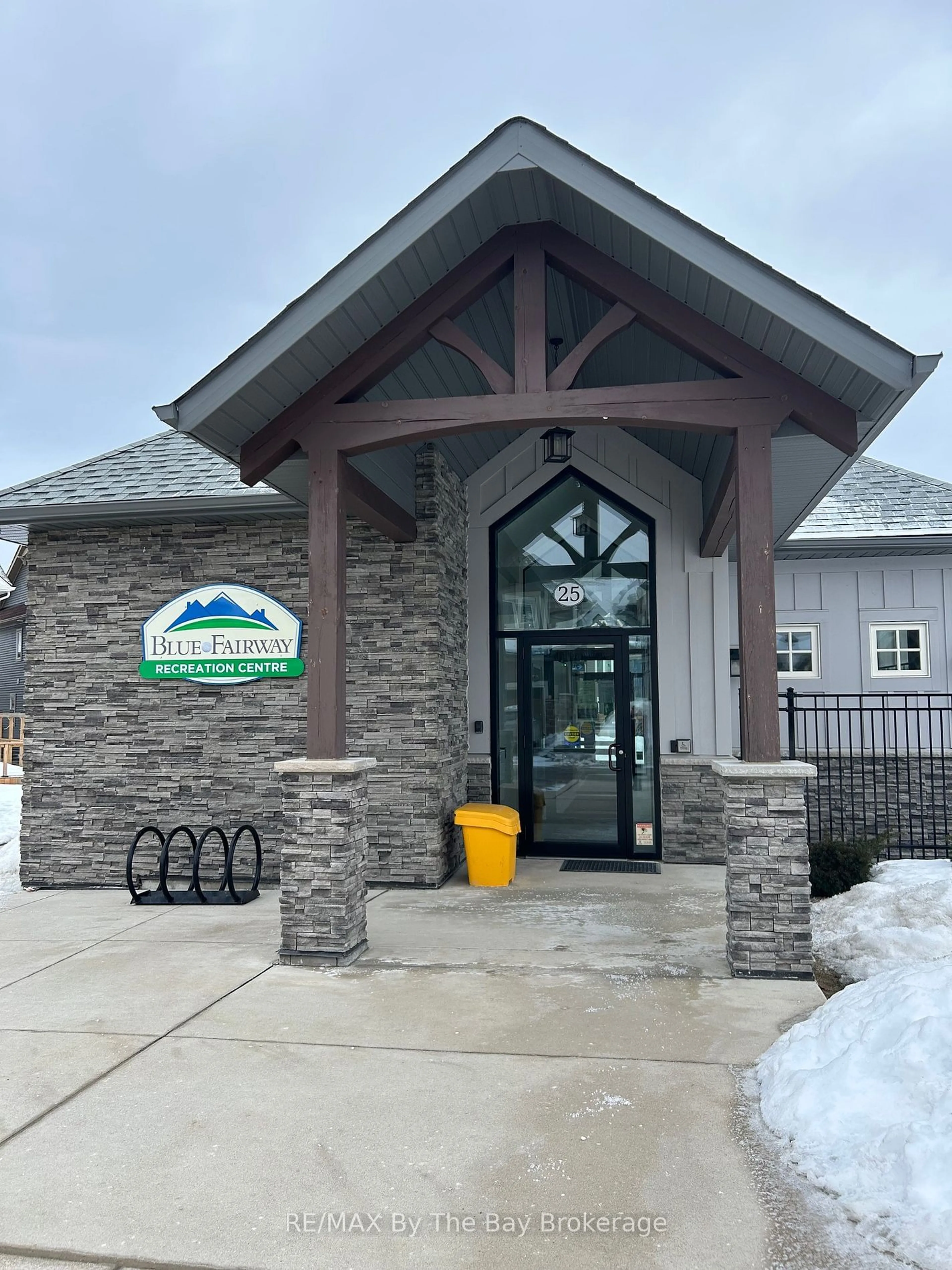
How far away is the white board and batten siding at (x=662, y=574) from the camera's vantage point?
958cm

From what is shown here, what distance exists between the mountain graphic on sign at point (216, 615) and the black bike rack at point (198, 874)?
193 centimetres

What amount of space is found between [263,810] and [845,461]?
19.6 ft

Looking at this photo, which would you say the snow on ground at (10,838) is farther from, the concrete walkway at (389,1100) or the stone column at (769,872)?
the stone column at (769,872)

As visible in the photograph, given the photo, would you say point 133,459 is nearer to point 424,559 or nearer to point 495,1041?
point 424,559

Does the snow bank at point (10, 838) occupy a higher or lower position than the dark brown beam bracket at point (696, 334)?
lower

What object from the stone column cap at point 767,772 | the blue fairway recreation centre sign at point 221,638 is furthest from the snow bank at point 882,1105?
the blue fairway recreation centre sign at point 221,638

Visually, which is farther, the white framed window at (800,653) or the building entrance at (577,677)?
the white framed window at (800,653)

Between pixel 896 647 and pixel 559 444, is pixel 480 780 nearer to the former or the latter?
pixel 559 444

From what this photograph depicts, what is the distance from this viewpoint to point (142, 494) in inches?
348

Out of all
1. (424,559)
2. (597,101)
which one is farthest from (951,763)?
(597,101)

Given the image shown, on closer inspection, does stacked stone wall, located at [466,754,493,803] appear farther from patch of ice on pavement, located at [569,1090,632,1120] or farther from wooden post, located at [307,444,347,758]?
patch of ice on pavement, located at [569,1090,632,1120]

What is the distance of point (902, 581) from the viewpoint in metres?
11.8

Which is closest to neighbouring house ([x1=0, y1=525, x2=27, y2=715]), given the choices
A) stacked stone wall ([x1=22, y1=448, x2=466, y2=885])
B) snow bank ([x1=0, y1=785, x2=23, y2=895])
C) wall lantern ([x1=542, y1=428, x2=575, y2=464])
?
snow bank ([x1=0, y1=785, x2=23, y2=895])
